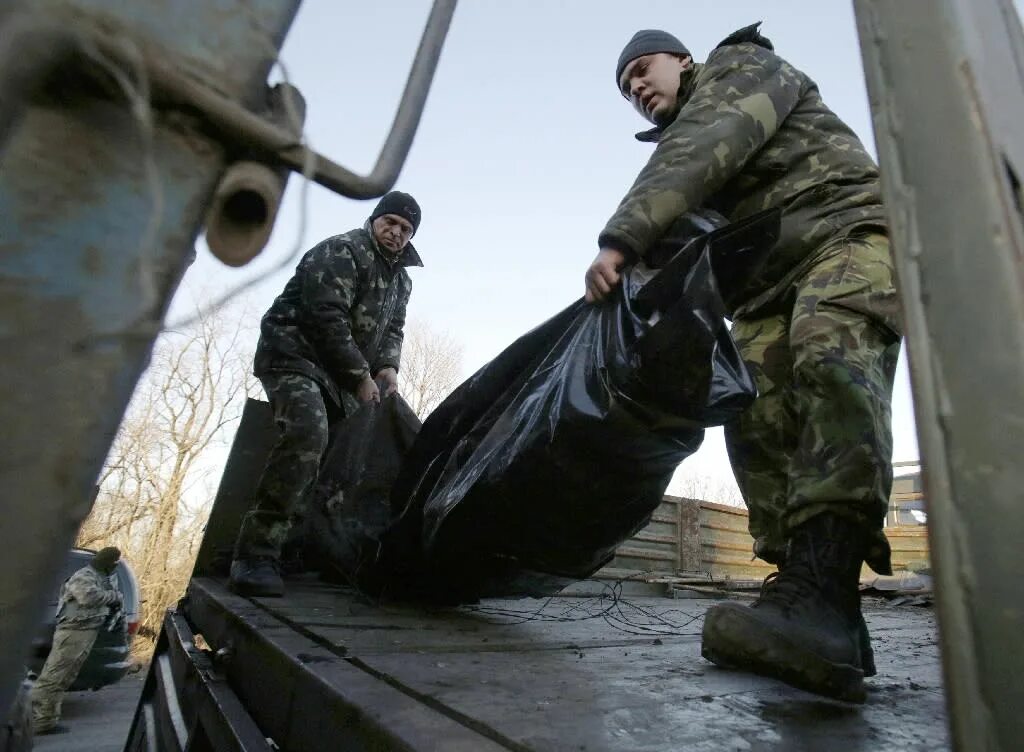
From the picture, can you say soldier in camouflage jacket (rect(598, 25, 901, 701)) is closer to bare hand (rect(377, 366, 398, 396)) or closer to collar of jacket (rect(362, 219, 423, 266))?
collar of jacket (rect(362, 219, 423, 266))

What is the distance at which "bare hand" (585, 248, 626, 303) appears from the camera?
1.41 meters

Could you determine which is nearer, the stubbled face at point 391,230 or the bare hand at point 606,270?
the bare hand at point 606,270

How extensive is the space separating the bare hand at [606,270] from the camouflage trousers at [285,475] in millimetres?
1495

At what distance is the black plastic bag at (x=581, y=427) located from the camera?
45.4 inches

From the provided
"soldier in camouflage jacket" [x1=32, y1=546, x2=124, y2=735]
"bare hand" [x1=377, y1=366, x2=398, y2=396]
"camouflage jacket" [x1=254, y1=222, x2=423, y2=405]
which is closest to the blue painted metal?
"camouflage jacket" [x1=254, y1=222, x2=423, y2=405]

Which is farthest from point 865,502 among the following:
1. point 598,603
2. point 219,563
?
point 219,563

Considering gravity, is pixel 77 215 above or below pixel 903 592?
above

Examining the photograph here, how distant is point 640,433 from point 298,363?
6.07ft

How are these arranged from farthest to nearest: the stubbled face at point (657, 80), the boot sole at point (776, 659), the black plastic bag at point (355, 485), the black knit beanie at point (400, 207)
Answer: the black knit beanie at point (400, 207) → the black plastic bag at point (355, 485) → the stubbled face at point (657, 80) → the boot sole at point (776, 659)

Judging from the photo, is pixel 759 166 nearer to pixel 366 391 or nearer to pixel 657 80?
pixel 657 80

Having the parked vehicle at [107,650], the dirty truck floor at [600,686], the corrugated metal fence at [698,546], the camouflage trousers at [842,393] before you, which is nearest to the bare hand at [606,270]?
the camouflage trousers at [842,393]

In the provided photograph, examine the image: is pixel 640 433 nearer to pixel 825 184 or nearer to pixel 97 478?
pixel 825 184

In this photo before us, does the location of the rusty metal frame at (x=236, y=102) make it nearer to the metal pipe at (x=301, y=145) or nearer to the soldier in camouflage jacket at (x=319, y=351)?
the metal pipe at (x=301, y=145)

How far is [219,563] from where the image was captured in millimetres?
2822
